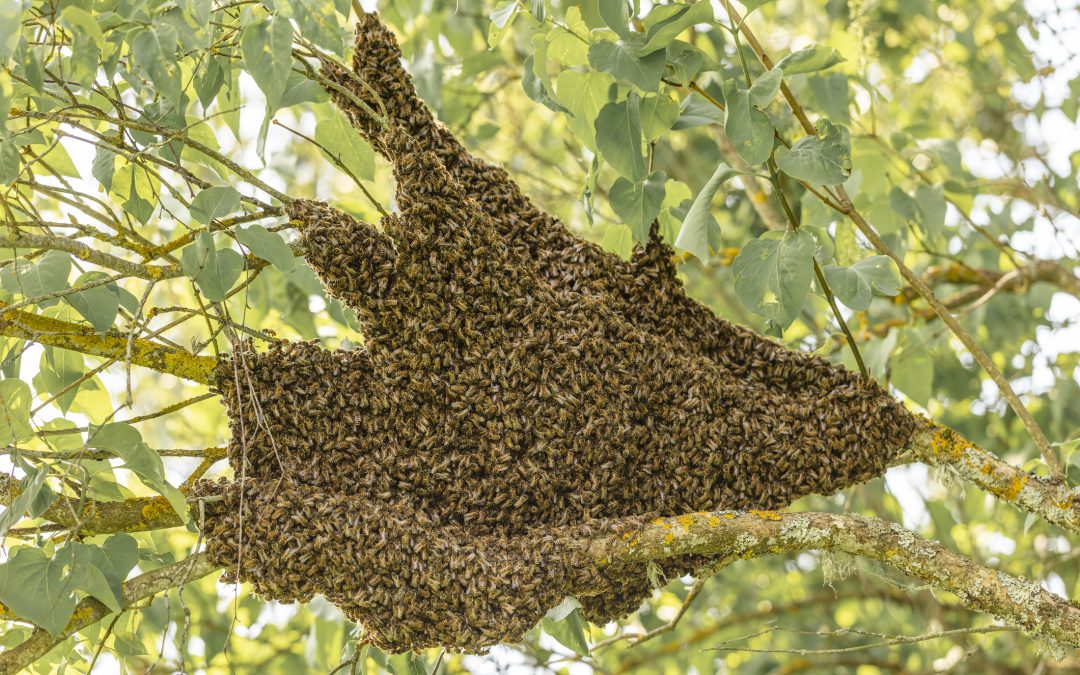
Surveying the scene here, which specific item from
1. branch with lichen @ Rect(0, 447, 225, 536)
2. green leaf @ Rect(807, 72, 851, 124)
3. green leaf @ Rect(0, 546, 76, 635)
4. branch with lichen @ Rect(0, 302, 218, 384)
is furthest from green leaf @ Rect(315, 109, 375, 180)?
green leaf @ Rect(807, 72, 851, 124)

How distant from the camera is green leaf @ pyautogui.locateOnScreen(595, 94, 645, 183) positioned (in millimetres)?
1540

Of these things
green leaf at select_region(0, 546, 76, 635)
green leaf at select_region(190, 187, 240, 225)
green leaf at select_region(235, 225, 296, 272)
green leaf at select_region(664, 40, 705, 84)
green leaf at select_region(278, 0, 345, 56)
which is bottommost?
green leaf at select_region(0, 546, 76, 635)

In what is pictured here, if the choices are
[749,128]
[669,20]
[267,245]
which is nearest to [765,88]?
[749,128]

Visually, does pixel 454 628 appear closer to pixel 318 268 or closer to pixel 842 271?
pixel 318 268

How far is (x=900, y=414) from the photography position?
1614 millimetres

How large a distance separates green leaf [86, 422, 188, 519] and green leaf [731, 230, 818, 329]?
872mm

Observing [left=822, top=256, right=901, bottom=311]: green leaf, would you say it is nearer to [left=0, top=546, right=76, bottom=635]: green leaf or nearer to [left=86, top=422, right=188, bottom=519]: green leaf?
[left=86, top=422, right=188, bottom=519]: green leaf

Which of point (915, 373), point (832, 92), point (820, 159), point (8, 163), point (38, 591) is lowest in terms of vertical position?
point (38, 591)

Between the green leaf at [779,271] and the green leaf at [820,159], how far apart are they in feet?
0.29

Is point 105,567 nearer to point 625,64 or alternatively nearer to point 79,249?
point 79,249

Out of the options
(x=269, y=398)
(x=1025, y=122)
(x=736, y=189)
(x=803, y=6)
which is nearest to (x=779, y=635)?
(x=736, y=189)

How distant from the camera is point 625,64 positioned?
1.42 meters

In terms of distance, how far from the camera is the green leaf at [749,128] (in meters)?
1.43

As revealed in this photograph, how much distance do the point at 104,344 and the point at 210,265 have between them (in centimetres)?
24
